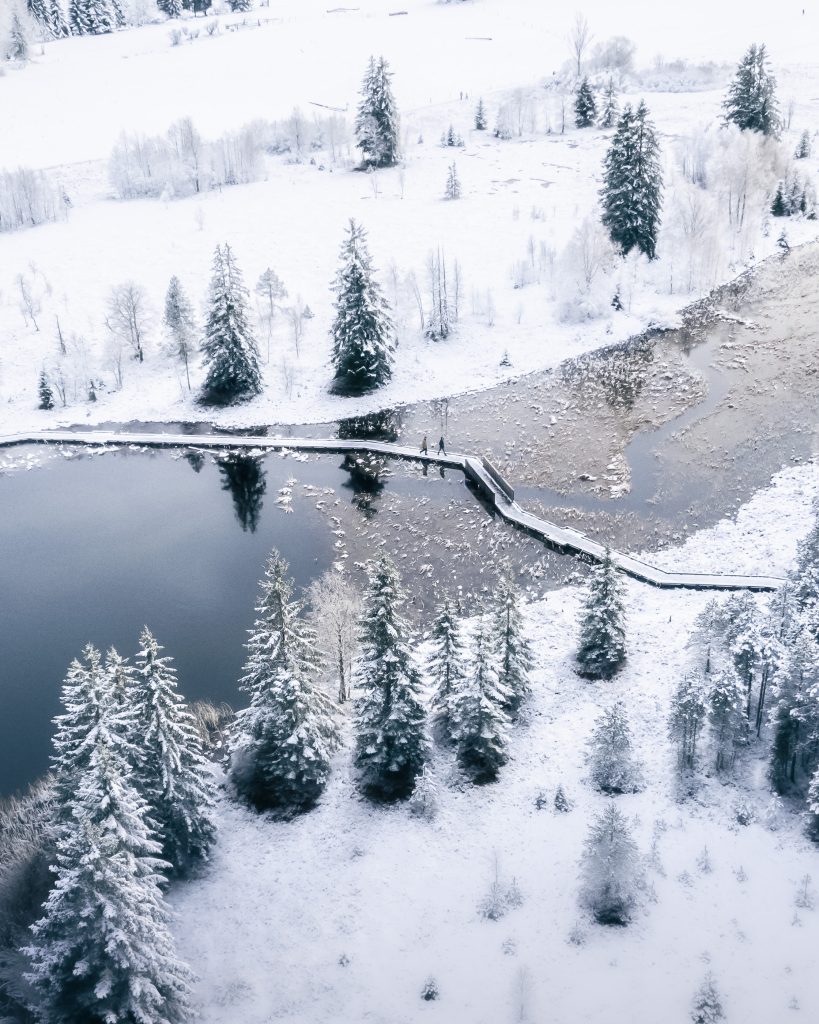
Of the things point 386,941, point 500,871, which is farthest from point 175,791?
point 500,871

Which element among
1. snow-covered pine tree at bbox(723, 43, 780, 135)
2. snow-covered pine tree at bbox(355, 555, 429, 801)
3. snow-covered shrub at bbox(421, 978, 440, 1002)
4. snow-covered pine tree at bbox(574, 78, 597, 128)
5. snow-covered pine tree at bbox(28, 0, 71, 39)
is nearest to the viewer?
snow-covered shrub at bbox(421, 978, 440, 1002)

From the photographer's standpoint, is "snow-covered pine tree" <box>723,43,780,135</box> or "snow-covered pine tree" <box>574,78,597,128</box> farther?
"snow-covered pine tree" <box>574,78,597,128</box>

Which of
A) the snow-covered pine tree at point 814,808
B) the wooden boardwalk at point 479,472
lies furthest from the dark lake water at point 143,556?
the snow-covered pine tree at point 814,808

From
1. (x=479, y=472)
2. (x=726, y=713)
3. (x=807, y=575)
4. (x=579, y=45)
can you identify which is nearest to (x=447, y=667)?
(x=726, y=713)

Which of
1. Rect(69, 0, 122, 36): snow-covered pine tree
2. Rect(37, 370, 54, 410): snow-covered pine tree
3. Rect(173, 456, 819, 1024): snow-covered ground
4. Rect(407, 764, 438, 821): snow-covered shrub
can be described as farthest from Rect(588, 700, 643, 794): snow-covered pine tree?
Rect(69, 0, 122, 36): snow-covered pine tree

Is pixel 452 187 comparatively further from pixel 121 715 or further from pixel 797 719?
pixel 121 715

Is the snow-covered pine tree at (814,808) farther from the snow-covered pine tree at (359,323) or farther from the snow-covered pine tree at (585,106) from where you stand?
the snow-covered pine tree at (585,106)

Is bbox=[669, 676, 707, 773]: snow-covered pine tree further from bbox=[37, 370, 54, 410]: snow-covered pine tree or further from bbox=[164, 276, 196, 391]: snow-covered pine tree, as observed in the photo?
bbox=[37, 370, 54, 410]: snow-covered pine tree
